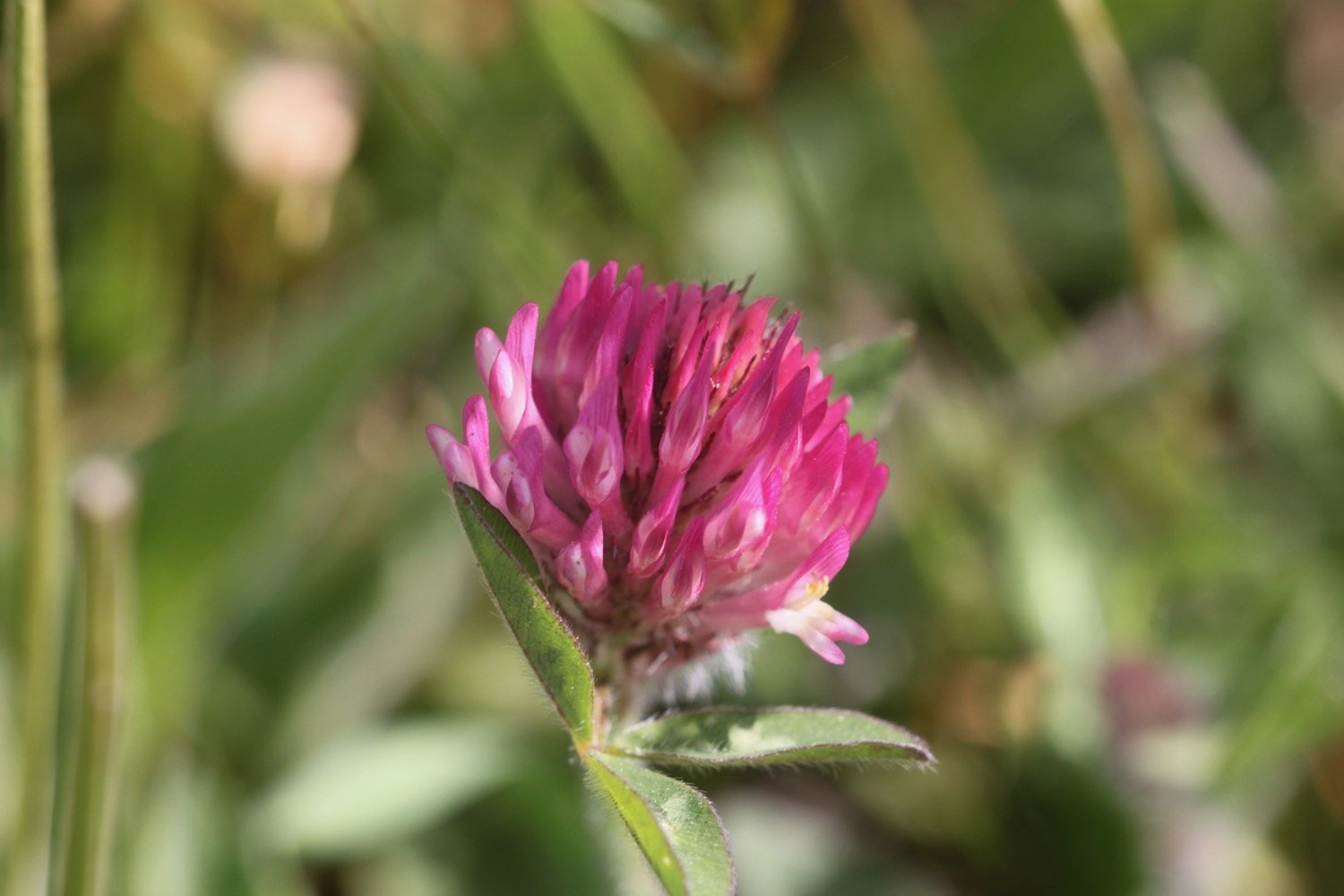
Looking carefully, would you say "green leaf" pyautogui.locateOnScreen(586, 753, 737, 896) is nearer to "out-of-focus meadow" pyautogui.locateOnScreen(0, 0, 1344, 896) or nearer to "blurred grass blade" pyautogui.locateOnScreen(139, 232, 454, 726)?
"out-of-focus meadow" pyautogui.locateOnScreen(0, 0, 1344, 896)

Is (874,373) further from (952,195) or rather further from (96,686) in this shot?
(952,195)

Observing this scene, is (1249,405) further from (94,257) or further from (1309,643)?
(94,257)

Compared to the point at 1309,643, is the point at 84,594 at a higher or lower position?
higher

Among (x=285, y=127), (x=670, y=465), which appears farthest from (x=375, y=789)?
(x=285, y=127)

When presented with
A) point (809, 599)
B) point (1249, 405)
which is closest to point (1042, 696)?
point (1249, 405)

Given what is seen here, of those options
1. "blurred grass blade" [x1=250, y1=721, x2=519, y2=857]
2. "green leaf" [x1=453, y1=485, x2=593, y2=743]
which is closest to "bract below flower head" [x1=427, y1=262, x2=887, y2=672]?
"green leaf" [x1=453, y1=485, x2=593, y2=743]

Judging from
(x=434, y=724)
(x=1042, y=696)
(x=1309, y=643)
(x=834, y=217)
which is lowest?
(x=1309, y=643)

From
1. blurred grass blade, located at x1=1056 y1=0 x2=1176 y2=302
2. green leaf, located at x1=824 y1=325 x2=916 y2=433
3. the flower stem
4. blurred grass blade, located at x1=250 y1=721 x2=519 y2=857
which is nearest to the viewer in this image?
the flower stem
